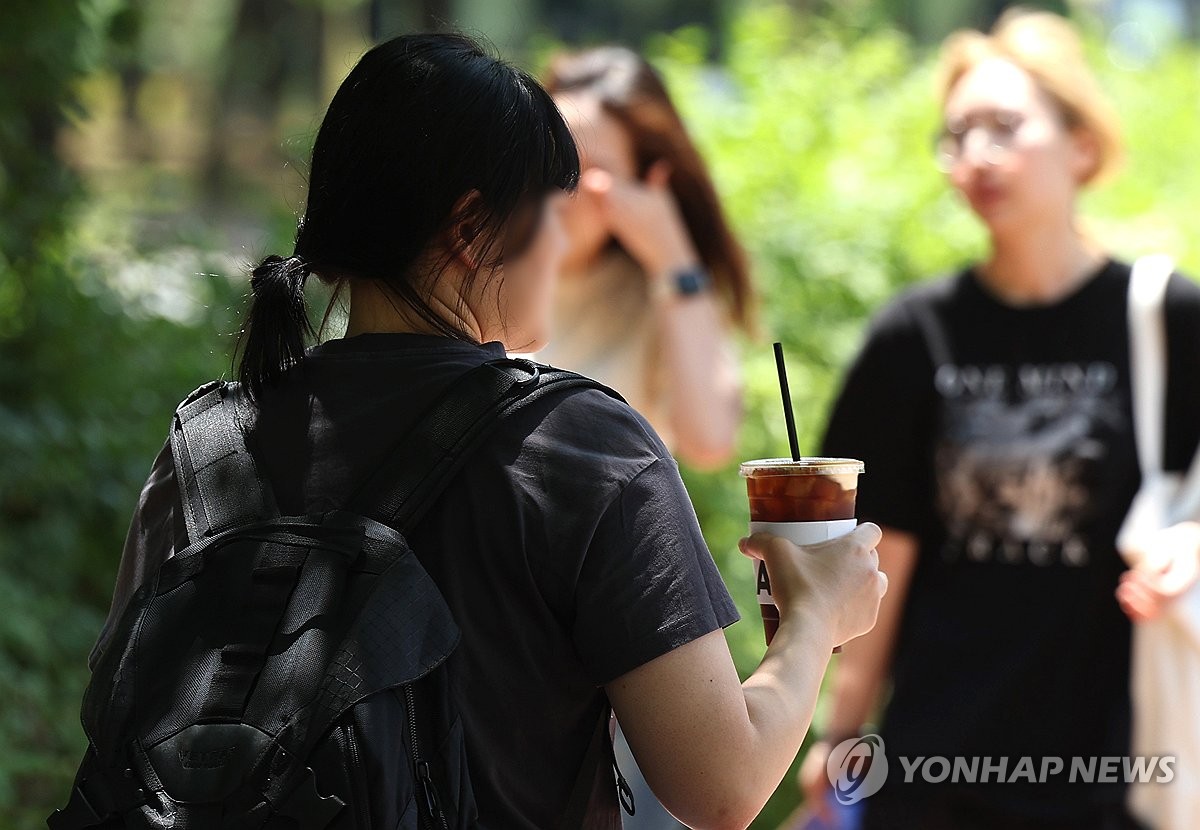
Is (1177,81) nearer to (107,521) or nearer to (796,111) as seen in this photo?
(796,111)

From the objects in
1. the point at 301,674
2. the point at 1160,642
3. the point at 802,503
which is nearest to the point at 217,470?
the point at 301,674

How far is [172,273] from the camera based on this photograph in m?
4.83

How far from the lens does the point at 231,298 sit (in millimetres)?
4527

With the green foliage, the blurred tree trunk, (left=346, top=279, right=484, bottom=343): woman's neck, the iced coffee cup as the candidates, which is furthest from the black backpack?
the blurred tree trunk

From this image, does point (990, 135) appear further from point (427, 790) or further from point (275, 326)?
point (427, 790)

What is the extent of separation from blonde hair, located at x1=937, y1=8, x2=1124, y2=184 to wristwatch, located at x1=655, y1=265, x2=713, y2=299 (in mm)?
825

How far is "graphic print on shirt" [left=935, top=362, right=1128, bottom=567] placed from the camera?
11.0ft

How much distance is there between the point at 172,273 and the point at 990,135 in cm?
264

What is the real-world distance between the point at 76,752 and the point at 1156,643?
116 inches

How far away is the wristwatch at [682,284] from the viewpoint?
12.0 ft

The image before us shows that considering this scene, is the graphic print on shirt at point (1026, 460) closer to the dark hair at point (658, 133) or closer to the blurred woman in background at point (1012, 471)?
the blurred woman in background at point (1012, 471)

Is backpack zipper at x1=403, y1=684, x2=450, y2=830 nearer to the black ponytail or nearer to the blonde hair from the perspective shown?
the black ponytail

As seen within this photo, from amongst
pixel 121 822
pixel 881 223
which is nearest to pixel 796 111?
pixel 881 223

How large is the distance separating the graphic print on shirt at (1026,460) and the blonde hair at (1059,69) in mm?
657
